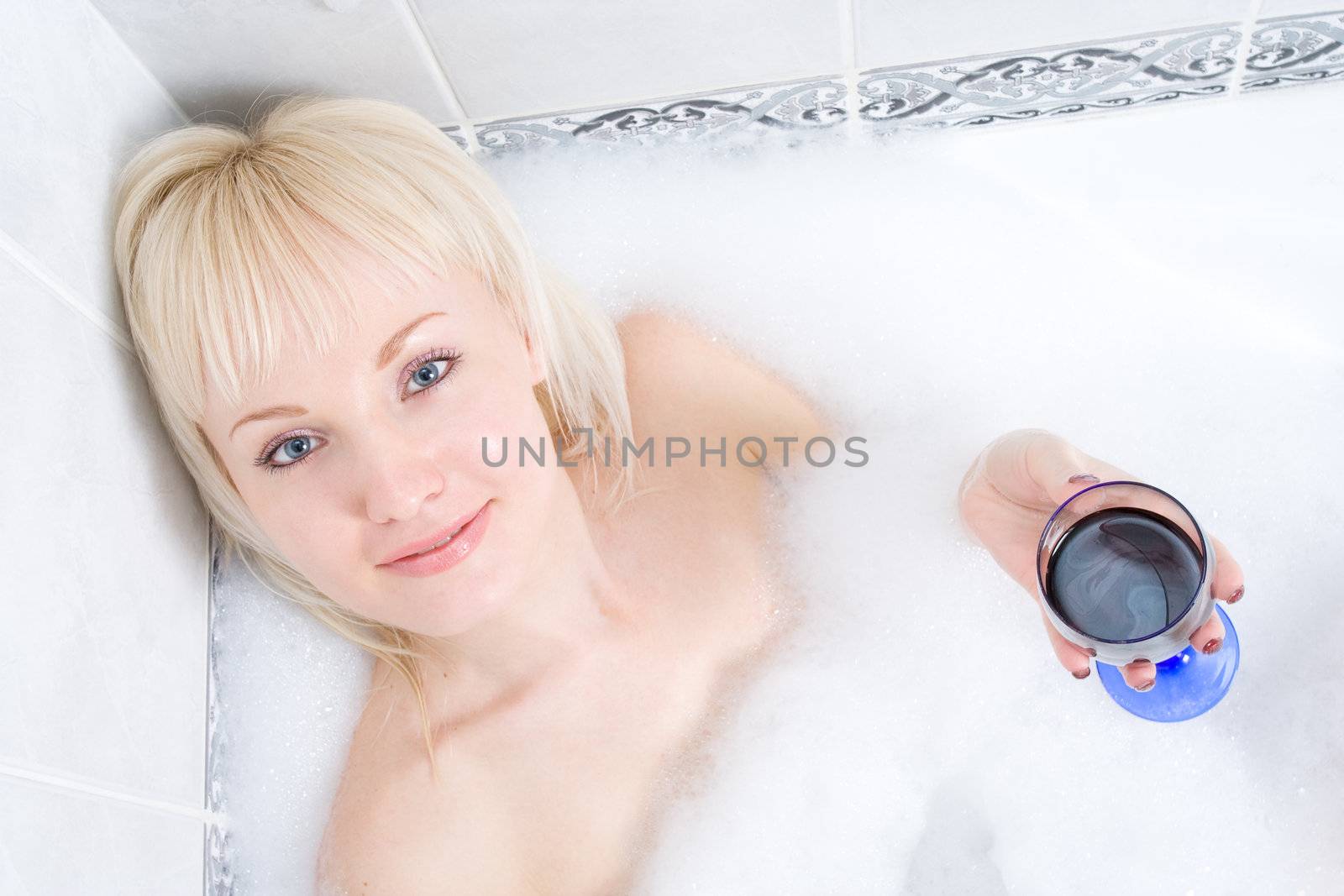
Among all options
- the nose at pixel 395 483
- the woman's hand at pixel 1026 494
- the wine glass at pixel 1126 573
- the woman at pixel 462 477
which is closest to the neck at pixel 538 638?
the woman at pixel 462 477

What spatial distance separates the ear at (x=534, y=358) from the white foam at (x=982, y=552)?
289mm

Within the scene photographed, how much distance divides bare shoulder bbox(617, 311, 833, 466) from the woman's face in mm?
282

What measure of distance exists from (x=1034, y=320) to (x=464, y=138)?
2.09 ft

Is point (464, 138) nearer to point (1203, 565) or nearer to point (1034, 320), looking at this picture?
point (1034, 320)

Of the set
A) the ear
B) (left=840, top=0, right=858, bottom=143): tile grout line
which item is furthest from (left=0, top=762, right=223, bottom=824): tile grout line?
(left=840, top=0, right=858, bottom=143): tile grout line

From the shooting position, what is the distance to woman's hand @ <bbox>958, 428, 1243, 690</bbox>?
0.85 metres

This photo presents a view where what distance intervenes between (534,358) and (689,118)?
1.13ft

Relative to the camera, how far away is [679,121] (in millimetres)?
1189

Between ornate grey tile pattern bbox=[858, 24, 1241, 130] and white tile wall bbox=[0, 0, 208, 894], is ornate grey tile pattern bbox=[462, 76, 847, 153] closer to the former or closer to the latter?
ornate grey tile pattern bbox=[858, 24, 1241, 130]

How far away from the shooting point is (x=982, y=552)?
1.16 m

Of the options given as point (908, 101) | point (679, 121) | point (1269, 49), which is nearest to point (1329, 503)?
point (1269, 49)

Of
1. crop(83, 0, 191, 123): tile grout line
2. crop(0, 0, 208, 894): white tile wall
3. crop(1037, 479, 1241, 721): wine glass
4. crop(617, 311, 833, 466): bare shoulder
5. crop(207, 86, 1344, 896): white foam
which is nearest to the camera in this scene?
crop(1037, 479, 1241, 721): wine glass

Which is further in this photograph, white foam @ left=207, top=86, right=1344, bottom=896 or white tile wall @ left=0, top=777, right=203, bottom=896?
white foam @ left=207, top=86, right=1344, bottom=896

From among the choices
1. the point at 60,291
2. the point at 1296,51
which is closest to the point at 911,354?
the point at 1296,51
